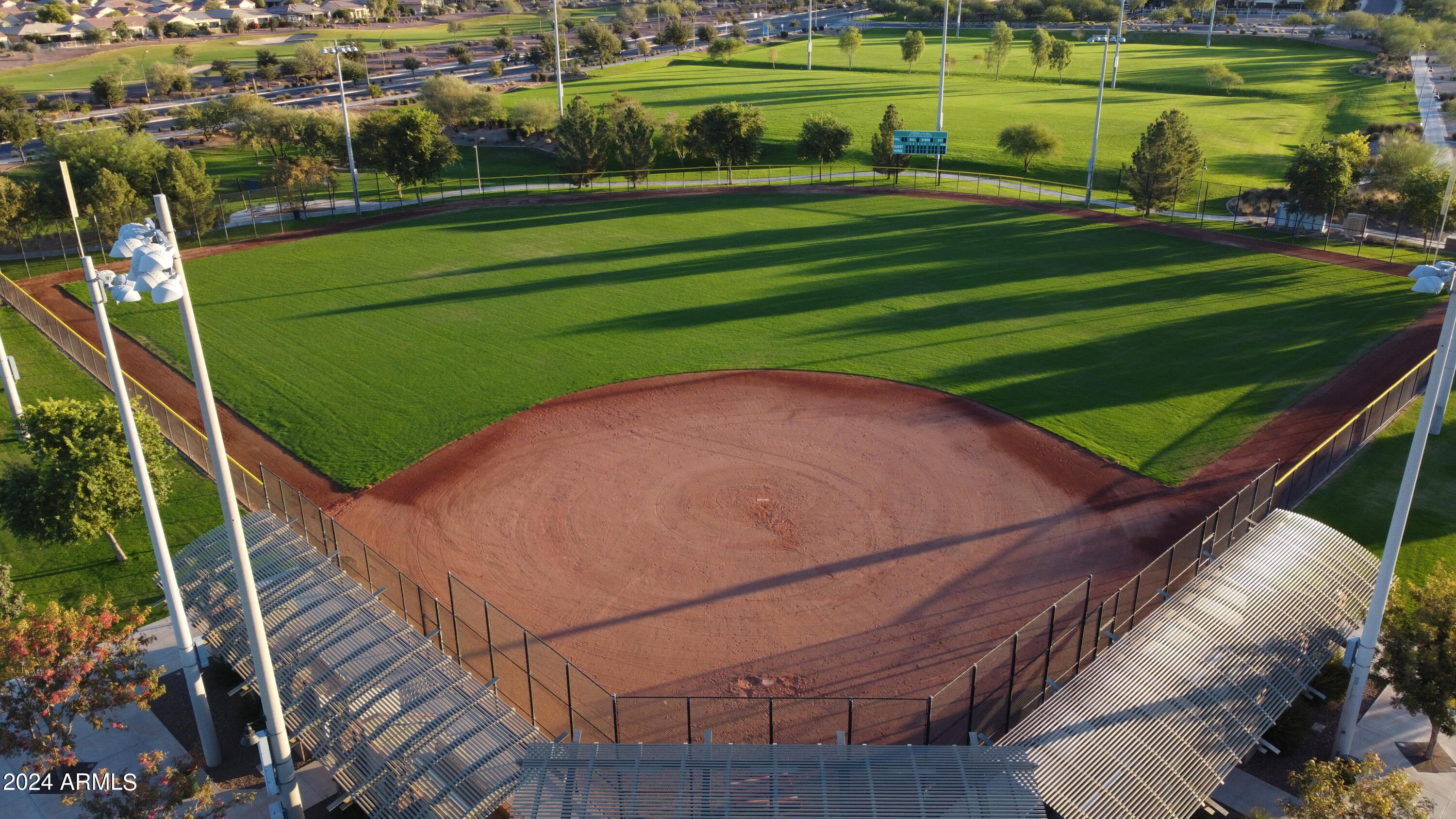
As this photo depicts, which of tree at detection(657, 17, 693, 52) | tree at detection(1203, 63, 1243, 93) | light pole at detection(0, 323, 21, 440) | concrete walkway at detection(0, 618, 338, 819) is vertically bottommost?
concrete walkway at detection(0, 618, 338, 819)

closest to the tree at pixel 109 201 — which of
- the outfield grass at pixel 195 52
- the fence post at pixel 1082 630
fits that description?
the fence post at pixel 1082 630

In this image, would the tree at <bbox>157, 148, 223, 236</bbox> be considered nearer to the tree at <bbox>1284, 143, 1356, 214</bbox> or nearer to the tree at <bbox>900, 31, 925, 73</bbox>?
the tree at <bbox>1284, 143, 1356, 214</bbox>

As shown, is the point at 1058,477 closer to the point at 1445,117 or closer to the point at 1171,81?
the point at 1445,117

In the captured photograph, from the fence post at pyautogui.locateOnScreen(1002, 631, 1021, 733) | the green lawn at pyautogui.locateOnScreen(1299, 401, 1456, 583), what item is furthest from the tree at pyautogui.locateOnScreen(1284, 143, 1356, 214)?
the fence post at pyautogui.locateOnScreen(1002, 631, 1021, 733)

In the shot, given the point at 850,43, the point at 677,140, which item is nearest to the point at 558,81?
the point at 677,140

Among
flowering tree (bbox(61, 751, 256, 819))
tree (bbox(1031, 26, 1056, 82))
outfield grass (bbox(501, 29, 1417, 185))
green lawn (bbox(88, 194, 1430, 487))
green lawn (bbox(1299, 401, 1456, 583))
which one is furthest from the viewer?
tree (bbox(1031, 26, 1056, 82))

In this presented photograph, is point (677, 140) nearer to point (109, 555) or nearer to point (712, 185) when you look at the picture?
point (712, 185)
